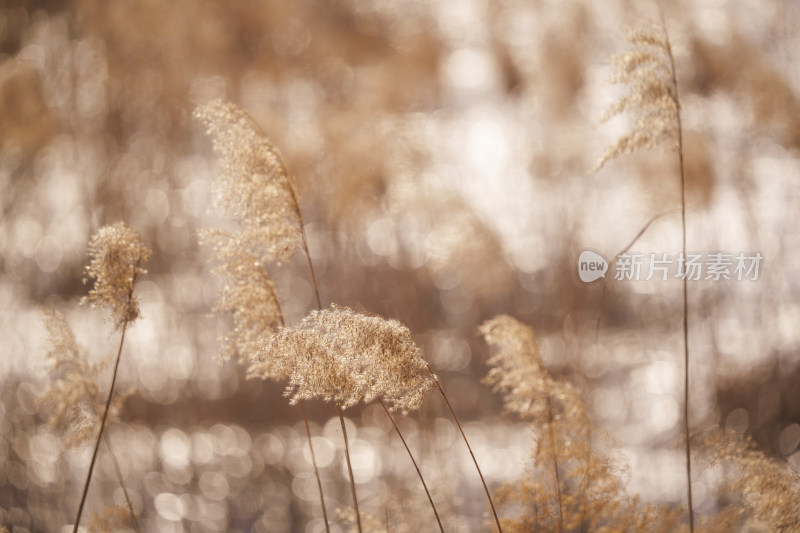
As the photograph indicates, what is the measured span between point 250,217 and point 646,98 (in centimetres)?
79

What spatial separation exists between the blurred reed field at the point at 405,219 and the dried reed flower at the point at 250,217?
764mm

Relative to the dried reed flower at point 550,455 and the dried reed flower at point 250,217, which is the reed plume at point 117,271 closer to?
the dried reed flower at point 250,217

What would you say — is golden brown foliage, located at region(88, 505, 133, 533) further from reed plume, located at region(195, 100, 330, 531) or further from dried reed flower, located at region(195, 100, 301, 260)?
dried reed flower, located at region(195, 100, 301, 260)

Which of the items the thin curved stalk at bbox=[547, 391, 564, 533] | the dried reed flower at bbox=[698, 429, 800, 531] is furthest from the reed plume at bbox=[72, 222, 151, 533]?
the dried reed flower at bbox=[698, 429, 800, 531]

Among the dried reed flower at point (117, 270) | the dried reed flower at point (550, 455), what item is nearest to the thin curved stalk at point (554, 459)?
the dried reed flower at point (550, 455)

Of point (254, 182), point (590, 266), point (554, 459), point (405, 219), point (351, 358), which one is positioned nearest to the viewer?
point (351, 358)

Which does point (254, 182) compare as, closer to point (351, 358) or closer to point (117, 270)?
point (117, 270)

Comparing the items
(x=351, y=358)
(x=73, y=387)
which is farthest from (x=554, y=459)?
(x=73, y=387)

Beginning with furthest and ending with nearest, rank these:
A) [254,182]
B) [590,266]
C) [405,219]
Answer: [405,219] < [590,266] < [254,182]

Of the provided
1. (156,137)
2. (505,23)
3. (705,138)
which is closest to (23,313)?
(156,137)

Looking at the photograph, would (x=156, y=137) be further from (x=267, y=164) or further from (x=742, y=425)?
(x=742, y=425)

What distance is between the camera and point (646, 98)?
1.19 metres

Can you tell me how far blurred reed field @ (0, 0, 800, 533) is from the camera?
2.24m

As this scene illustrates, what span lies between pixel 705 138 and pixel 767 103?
271mm
